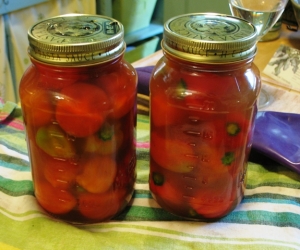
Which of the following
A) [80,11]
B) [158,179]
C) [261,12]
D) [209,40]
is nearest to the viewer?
[209,40]

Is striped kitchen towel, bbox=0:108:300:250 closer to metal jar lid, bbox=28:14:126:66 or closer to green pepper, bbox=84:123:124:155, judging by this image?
green pepper, bbox=84:123:124:155

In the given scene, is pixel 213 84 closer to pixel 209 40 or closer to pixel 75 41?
pixel 209 40

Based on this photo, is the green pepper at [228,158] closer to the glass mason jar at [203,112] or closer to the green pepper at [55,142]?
the glass mason jar at [203,112]

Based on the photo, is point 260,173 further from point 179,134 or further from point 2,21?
point 2,21

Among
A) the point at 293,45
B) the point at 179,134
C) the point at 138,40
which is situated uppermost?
the point at 179,134

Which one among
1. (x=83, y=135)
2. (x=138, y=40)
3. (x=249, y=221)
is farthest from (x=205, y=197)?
(x=138, y=40)

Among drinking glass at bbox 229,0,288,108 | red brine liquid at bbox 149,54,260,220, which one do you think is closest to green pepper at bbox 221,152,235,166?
red brine liquid at bbox 149,54,260,220

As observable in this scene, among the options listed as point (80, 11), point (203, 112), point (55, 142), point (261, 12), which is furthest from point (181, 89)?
point (80, 11)
